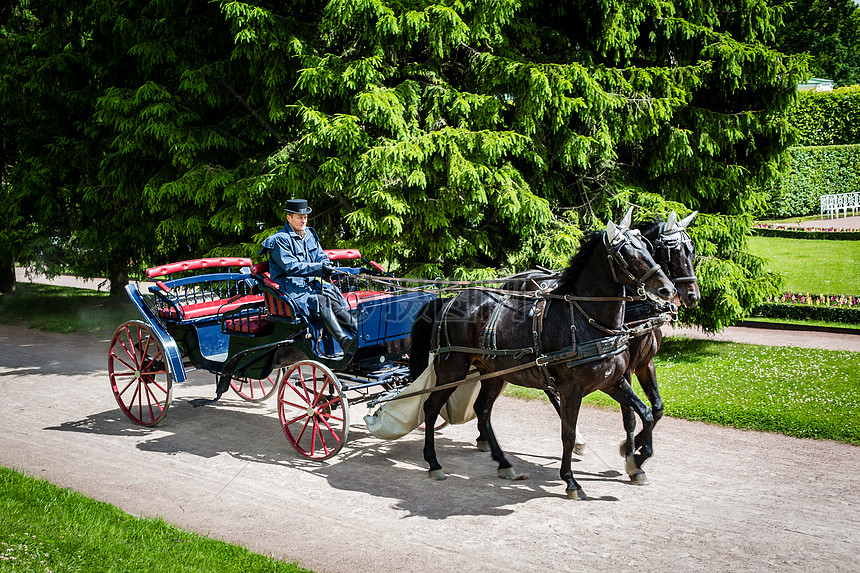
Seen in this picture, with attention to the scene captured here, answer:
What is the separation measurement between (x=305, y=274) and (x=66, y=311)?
40.7ft

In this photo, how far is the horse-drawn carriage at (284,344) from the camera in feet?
25.9

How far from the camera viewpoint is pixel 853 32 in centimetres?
3778

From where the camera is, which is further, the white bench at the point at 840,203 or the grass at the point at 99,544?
the white bench at the point at 840,203

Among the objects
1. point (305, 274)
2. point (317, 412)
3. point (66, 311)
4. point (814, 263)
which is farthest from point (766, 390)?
point (66, 311)

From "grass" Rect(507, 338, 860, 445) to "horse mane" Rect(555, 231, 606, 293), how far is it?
3.51 meters

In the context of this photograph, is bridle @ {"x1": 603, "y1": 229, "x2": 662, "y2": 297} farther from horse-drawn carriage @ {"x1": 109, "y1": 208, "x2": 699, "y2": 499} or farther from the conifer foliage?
the conifer foliage

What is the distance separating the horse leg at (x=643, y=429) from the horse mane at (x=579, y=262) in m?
1.07

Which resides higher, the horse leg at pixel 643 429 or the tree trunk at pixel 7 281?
the tree trunk at pixel 7 281

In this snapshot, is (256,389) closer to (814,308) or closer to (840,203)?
(814,308)

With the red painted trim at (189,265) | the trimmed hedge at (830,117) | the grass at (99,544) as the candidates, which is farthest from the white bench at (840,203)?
the grass at (99,544)

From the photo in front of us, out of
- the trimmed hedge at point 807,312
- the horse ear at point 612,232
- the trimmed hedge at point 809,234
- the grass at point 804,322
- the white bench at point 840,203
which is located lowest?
the grass at point 804,322

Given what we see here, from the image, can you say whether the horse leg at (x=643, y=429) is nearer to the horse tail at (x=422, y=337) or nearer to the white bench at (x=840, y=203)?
the horse tail at (x=422, y=337)

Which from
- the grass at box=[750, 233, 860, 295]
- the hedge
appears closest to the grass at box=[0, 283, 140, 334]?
the grass at box=[750, 233, 860, 295]

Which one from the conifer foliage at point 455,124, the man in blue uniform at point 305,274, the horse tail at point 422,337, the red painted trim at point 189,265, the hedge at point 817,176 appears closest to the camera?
the horse tail at point 422,337
